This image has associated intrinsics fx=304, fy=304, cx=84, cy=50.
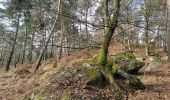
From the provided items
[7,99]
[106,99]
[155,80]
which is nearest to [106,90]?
[106,99]

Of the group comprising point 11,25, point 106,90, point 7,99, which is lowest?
point 7,99

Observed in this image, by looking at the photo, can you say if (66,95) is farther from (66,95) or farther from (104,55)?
(104,55)

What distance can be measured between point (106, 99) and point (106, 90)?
0.58m

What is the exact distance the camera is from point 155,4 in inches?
1161

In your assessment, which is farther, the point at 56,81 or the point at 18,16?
the point at 18,16

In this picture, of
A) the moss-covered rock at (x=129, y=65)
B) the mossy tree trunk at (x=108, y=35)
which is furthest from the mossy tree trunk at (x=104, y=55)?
the moss-covered rock at (x=129, y=65)

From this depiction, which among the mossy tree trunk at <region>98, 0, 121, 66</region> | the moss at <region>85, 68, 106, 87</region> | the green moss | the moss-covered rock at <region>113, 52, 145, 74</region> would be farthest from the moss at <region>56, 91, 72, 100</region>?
the moss-covered rock at <region>113, 52, 145, 74</region>

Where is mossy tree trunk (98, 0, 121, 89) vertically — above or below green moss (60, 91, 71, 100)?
above

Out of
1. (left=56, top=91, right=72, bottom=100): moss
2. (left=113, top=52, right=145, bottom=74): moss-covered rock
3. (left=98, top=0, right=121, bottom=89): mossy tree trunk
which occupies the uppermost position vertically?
(left=98, top=0, right=121, bottom=89): mossy tree trunk

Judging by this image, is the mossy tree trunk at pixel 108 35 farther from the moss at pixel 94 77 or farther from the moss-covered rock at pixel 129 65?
the moss-covered rock at pixel 129 65

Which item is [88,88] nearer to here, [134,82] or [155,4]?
[134,82]

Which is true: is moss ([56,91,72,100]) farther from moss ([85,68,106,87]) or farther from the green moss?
moss ([85,68,106,87])

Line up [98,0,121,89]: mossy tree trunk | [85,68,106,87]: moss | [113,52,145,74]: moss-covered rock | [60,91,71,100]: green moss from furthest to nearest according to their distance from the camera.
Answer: [113,52,145,74]: moss-covered rock → [85,68,106,87]: moss → [98,0,121,89]: mossy tree trunk → [60,91,71,100]: green moss

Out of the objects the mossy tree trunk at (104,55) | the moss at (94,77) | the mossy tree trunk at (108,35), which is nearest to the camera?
the mossy tree trunk at (108,35)
